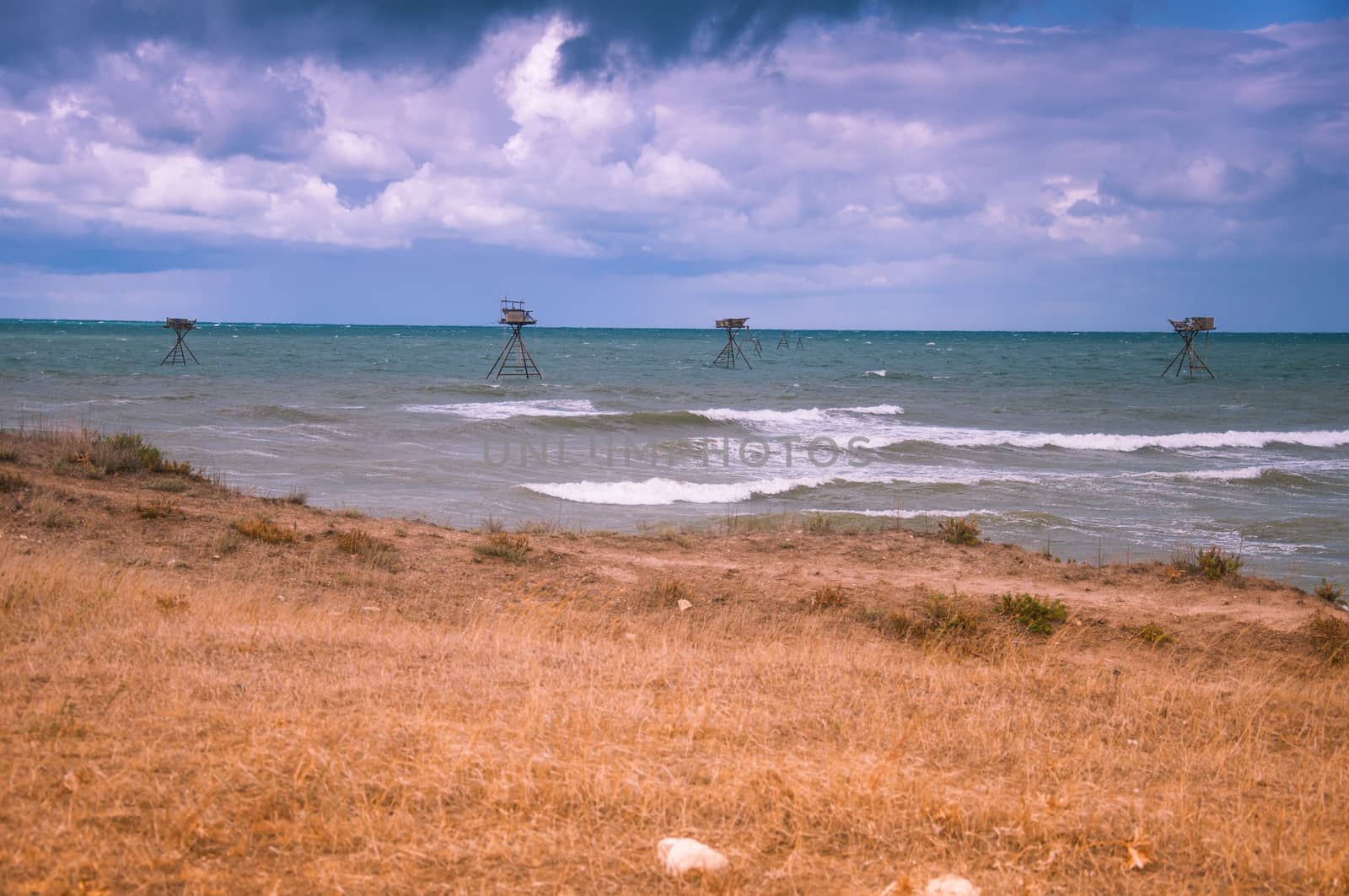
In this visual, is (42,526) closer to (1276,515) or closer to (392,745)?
(392,745)

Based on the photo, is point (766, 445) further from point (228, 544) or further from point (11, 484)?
point (11, 484)

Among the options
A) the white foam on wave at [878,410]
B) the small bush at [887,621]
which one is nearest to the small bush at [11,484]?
the small bush at [887,621]

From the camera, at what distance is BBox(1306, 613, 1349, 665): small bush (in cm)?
680

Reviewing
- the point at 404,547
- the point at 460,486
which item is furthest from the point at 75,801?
the point at 460,486

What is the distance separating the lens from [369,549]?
28.1ft

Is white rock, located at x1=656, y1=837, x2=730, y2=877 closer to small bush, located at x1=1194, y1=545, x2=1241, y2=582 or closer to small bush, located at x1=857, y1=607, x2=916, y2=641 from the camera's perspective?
small bush, located at x1=857, y1=607, x2=916, y2=641

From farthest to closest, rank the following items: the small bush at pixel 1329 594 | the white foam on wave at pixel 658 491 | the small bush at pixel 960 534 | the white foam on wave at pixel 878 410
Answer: the white foam on wave at pixel 878 410 → the white foam on wave at pixel 658 491 → the small bush at pixel 960 534 → the small bush at pixel 1329 594

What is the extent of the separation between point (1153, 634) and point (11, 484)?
434 inches

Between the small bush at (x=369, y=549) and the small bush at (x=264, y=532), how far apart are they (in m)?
0.47

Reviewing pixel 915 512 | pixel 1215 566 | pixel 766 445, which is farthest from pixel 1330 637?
pixel 766 445

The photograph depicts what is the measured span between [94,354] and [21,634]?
59.0 m

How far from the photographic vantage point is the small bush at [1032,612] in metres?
7.24

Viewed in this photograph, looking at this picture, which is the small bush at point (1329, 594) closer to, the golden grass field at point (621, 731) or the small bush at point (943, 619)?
the golden grass field at point (621, 731)

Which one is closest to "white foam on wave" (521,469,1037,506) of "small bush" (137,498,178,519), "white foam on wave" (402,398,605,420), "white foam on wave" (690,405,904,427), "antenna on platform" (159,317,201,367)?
"small bush" (137,498,178,519)
